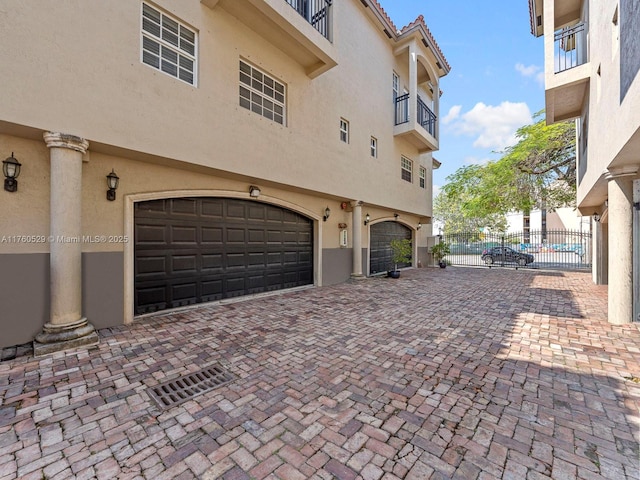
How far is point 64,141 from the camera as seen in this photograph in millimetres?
4195

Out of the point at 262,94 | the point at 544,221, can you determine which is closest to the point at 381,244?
the point at 262,94

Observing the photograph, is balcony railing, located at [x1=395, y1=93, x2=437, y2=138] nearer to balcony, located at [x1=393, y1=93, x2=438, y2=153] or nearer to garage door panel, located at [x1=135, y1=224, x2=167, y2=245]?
balcony, located at [x1=393, y1=93, x2=438, y2=153]

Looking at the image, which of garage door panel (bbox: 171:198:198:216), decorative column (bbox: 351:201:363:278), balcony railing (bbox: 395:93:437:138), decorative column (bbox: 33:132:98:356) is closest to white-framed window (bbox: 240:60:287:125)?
garage door panel (bbox: 171:198:198:216)

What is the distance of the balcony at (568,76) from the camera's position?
23.2 ft

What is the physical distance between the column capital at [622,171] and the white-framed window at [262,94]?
7455mm

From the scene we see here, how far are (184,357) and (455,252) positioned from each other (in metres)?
25.1

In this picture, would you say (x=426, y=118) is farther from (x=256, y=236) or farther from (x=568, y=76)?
(x=256, y=236)

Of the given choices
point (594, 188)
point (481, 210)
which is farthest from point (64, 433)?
point (481, 210)

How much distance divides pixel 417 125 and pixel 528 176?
997 cm

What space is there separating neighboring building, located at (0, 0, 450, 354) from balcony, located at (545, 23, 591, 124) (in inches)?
228

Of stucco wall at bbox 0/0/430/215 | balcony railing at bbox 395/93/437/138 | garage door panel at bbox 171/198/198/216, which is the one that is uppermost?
balcony railing at bbox 395/93/437/138

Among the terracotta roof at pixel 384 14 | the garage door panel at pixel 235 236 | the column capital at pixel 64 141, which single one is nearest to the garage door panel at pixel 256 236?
the garage door panel at pixel 235 236

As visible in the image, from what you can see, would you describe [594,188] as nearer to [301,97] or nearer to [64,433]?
[301,97]

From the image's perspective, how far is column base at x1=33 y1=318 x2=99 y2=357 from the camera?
4.00 m
